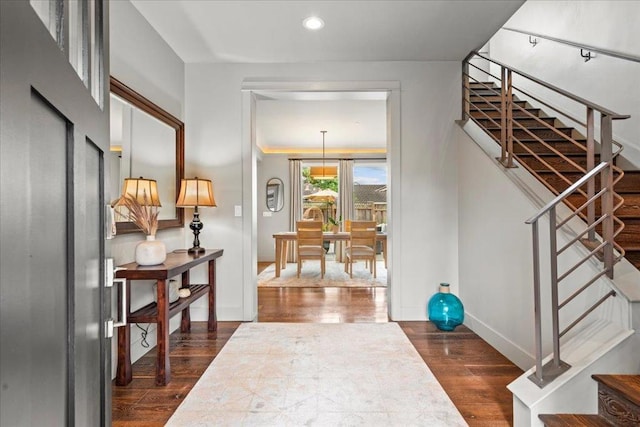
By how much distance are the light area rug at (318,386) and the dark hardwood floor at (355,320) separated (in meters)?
0.09

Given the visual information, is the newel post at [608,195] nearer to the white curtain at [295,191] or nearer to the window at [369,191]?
the window at [369,191]

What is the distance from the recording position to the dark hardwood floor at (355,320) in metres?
1.87

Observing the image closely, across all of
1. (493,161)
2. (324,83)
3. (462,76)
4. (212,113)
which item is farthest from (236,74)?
(493,161)

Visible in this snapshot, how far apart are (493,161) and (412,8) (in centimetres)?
133

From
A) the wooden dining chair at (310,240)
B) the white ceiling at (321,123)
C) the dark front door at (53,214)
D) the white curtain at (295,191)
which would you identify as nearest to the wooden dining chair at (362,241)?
the wooden dining chair at (310,240)

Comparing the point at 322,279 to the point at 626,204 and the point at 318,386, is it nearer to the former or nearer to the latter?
the point at 318,386

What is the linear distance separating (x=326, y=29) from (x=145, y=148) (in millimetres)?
1758

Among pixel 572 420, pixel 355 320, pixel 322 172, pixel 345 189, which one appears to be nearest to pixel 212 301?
pixel 355 320

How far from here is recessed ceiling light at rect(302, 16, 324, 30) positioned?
2668 millimetres

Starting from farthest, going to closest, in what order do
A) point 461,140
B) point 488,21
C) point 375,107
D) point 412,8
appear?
point 375,107 → point 461,140 → point 488,21 → point 412,8

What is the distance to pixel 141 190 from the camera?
2.43m

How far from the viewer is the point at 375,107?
16.7ft

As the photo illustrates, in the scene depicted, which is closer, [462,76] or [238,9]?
[238,9]

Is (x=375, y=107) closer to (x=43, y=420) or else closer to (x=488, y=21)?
(x=488, y=21)
